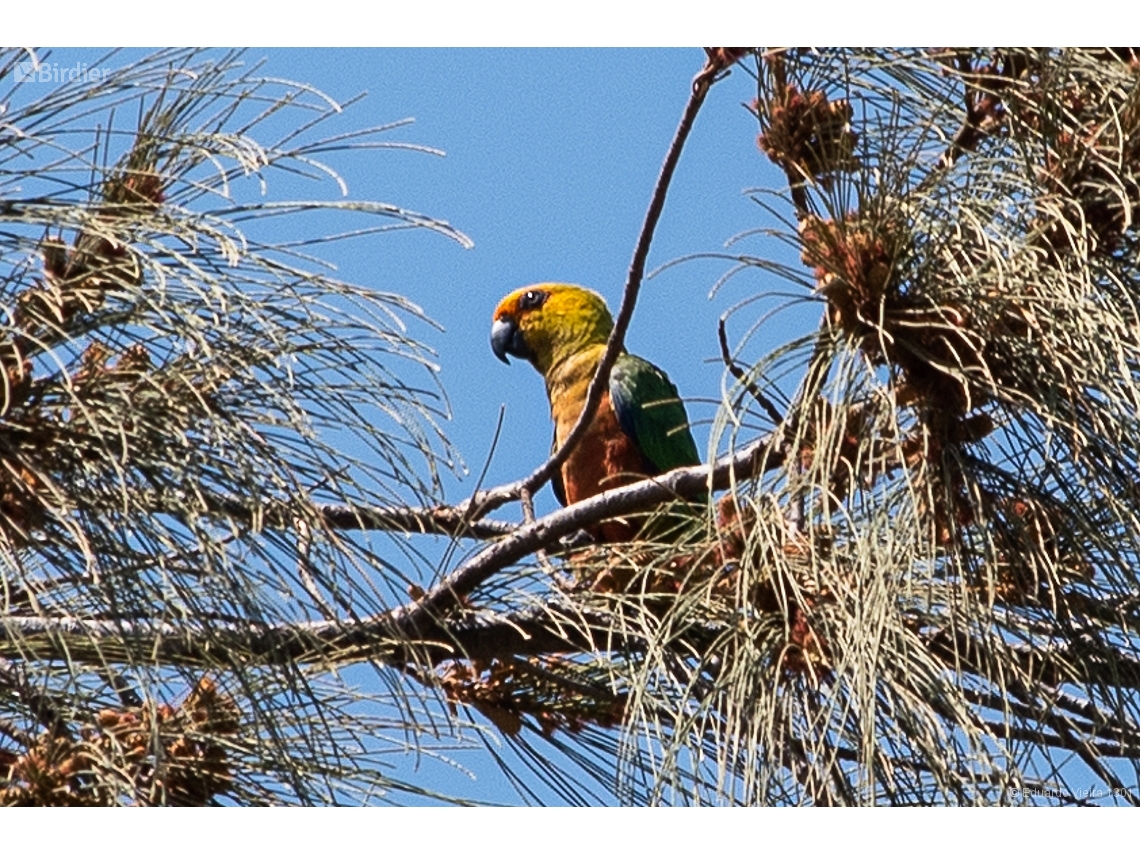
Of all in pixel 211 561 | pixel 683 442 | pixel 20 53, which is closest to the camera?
pixel 211 561

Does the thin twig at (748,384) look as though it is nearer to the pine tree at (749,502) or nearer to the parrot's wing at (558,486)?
the pine tree at (749,502)

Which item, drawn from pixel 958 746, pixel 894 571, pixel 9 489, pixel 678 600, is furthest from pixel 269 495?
pixel 958 746

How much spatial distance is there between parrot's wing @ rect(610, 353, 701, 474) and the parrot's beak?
549mm

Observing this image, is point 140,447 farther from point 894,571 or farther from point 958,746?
point 958,746

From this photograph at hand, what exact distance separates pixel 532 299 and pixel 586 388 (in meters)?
0.61

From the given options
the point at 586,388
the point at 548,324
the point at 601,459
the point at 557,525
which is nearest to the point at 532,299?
the point at 548,324

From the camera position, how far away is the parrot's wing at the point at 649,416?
438cm

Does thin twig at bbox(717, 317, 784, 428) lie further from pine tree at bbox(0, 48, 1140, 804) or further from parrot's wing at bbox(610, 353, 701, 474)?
parrot's wing at bbox(610, 353, 701, 474)

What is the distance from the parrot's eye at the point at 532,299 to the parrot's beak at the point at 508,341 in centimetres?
7

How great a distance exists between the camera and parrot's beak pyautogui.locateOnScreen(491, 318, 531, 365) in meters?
5.08

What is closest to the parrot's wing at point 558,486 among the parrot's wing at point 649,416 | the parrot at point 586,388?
the parrot at point 586,388

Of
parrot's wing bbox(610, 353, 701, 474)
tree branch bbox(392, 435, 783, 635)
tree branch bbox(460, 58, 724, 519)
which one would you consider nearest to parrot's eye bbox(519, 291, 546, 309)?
parrot's wing bbox(610, 353, 701, 474)

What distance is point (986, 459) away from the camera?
74.0 inches

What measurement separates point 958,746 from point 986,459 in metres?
0.33
